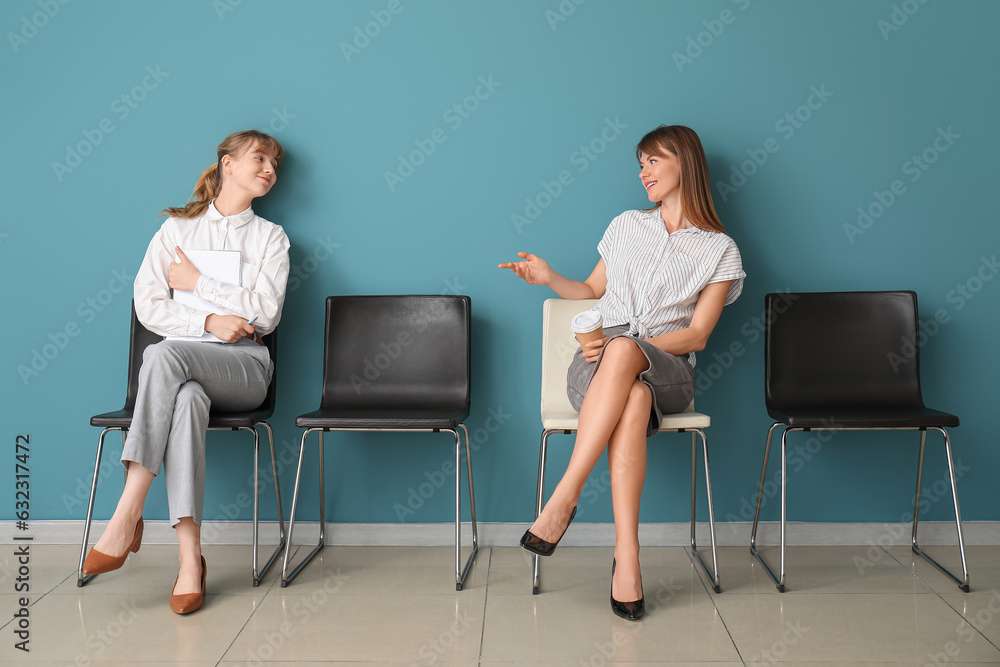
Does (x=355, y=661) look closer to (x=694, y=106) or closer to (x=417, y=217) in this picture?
(x=417, y=217)

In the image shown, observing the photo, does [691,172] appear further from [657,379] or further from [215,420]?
[215,420]

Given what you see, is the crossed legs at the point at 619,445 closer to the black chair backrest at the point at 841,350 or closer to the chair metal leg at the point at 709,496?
the chair metal leg at the point at 709,496

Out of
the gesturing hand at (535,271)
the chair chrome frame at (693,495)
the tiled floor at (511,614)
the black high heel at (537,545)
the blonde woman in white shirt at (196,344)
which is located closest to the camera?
the tiled floor at (511,614)

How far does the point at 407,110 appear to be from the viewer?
248 cm

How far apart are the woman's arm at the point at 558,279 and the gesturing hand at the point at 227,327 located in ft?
2.71

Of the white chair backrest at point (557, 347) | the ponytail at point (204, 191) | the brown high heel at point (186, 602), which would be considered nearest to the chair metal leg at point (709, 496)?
the white chair backrest at point (557, 347)

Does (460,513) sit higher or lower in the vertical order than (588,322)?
lower

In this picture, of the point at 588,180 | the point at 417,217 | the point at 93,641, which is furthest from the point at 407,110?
the point at 93,641

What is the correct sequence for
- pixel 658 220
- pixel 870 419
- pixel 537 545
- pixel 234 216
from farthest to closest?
1. pixel 234 216
2. pixel 658 220
3. pixel 870 419
4. pixel 537 545

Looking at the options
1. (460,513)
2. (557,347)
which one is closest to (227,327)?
(460,513)

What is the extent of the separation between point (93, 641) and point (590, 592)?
1.27m

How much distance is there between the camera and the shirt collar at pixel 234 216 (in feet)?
7.85

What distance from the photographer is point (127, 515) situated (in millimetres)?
1905

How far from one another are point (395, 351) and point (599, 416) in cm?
82
